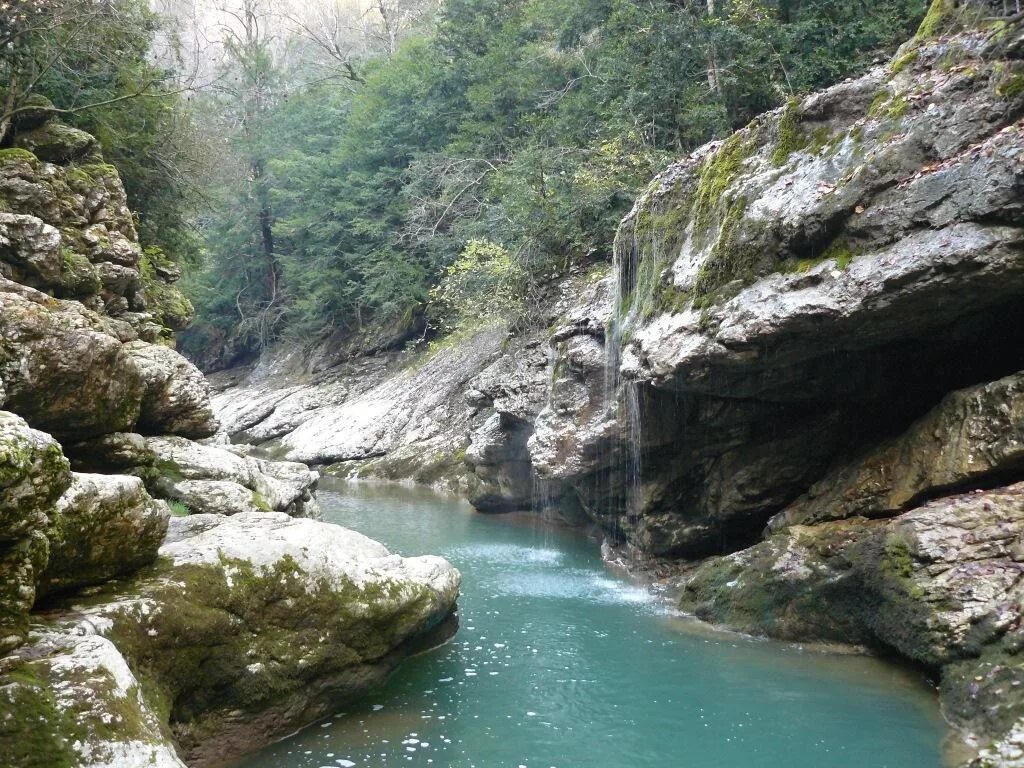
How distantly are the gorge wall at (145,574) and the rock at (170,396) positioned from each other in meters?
0.02

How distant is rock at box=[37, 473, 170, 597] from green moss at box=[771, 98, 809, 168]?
9149mm

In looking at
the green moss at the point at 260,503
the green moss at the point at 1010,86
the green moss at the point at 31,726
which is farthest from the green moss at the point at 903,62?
the green moss at the point at 31,726

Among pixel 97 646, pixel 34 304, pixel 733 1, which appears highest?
pixel 733 1

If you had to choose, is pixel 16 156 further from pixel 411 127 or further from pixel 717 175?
pixel 411 127

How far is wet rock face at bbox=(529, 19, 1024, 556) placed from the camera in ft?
27.3

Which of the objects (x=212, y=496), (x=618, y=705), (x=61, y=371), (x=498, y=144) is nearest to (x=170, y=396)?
(x=212, y=496)

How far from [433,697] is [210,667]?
2.45 metres

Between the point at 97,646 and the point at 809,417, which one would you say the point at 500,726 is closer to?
the point at 97,646

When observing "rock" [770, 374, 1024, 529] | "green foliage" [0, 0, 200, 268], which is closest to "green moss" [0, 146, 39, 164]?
"green foliage" [0, 0, 200, 268]

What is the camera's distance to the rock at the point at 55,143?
13.8 metres

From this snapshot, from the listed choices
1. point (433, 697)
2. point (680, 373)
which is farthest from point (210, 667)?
point (680, 373)

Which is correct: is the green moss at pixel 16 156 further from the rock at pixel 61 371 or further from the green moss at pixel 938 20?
the green moss at pixel 938 20

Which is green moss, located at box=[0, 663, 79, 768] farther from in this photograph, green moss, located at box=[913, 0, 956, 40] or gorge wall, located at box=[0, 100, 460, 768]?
green moss, located at box=[913, 0, 956, 40]

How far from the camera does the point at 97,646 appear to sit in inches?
203
